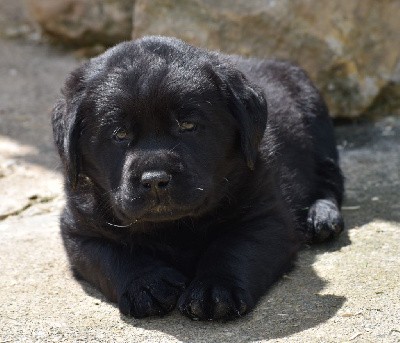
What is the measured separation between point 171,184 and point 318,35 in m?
3.47

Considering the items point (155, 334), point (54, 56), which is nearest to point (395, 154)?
point (155, 334)

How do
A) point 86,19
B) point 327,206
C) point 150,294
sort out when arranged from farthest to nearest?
point 86,19, point 327,206, point 150,294

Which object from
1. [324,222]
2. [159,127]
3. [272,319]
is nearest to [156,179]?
[159,127]

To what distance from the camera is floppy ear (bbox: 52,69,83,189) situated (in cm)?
459

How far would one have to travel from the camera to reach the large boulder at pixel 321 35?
7215 mm

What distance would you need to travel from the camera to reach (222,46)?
7.41 m

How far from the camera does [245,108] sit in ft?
15.1

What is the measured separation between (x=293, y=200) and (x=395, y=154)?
1.58 metres

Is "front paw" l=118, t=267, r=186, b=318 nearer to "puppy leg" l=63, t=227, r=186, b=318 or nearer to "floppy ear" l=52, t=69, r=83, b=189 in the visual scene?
"puppy leg" l=63, t=227, r=186, b=318

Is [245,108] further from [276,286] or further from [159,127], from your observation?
[276,286]

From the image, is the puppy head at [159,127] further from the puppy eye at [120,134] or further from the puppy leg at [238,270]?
→ the puppy leg at [238,270]

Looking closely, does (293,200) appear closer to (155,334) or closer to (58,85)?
(155,334)

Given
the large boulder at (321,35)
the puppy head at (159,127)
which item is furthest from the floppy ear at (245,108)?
the large boulder at (321,35)

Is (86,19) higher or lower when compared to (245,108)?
lower
